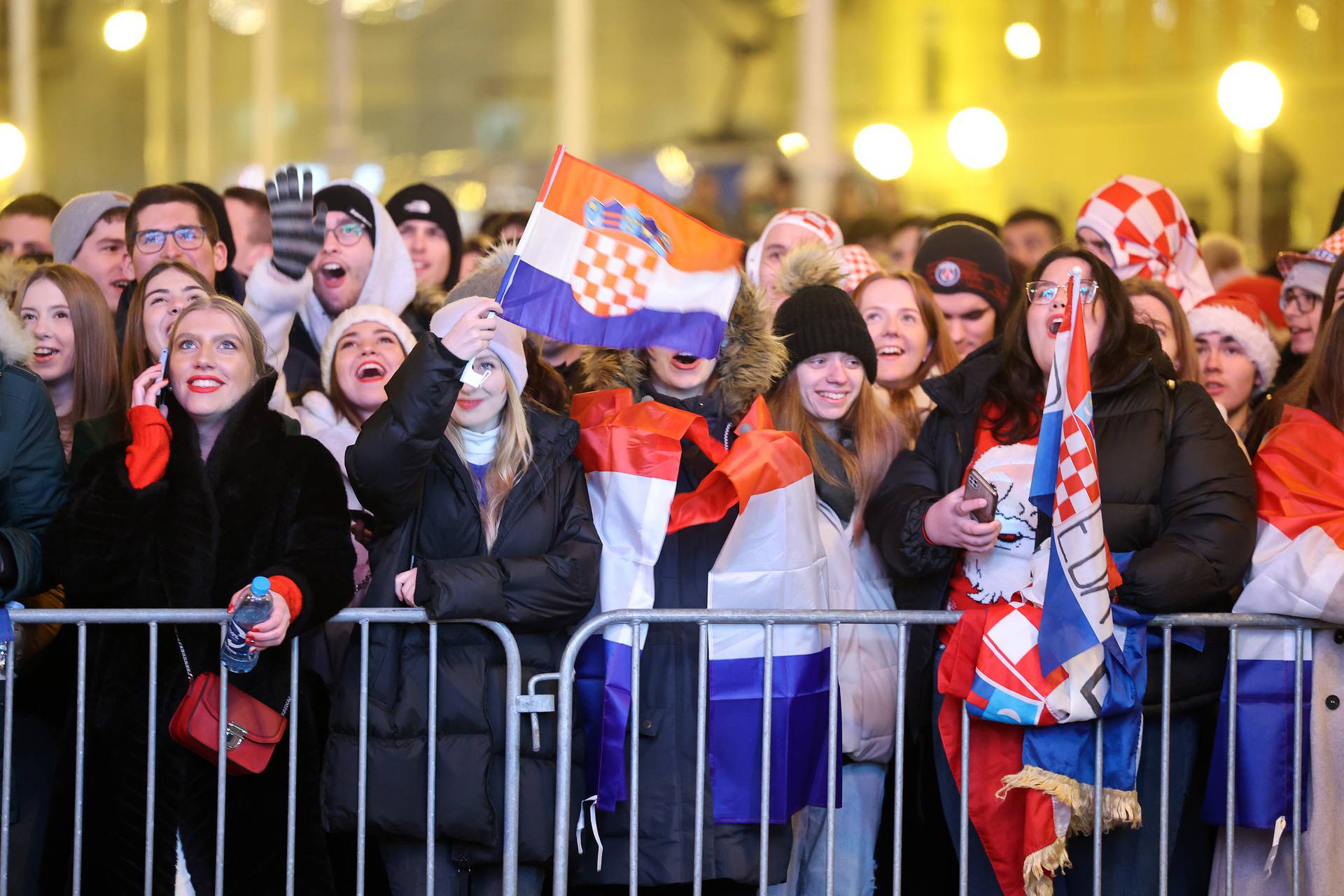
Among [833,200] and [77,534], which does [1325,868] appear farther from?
[833,200]

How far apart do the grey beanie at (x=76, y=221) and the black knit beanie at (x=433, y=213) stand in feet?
3.64

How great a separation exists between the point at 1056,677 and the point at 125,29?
12.4 meters

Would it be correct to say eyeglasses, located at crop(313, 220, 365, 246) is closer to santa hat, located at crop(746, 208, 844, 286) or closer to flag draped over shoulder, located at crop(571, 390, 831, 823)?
santa hat, located at crop(746, 208, 844, 286)

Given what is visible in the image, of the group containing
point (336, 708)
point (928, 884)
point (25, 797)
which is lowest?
point (928, 884)

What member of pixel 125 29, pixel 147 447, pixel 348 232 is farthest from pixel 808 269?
pixel 125 29

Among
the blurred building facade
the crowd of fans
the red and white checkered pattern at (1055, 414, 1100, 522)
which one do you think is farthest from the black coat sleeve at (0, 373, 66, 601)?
the blurred building facade

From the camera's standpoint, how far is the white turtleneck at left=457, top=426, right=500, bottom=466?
415 cm

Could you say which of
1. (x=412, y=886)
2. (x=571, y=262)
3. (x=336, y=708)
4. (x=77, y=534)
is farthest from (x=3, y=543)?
(x=571, y=262)

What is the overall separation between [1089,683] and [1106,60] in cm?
994

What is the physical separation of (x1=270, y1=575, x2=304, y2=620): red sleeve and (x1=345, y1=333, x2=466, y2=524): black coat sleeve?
29 cm

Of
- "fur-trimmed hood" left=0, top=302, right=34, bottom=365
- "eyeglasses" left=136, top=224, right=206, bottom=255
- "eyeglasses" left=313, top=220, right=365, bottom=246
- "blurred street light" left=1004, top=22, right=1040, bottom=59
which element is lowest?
"fur-trimmed hood" left=0, top=302, right=34, bottom=365

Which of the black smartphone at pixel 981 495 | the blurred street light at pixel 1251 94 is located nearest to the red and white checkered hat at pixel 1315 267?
the black smartphone at pixel 981 495

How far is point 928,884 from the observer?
462 cm

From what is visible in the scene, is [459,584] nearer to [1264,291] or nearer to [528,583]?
[528,583]
